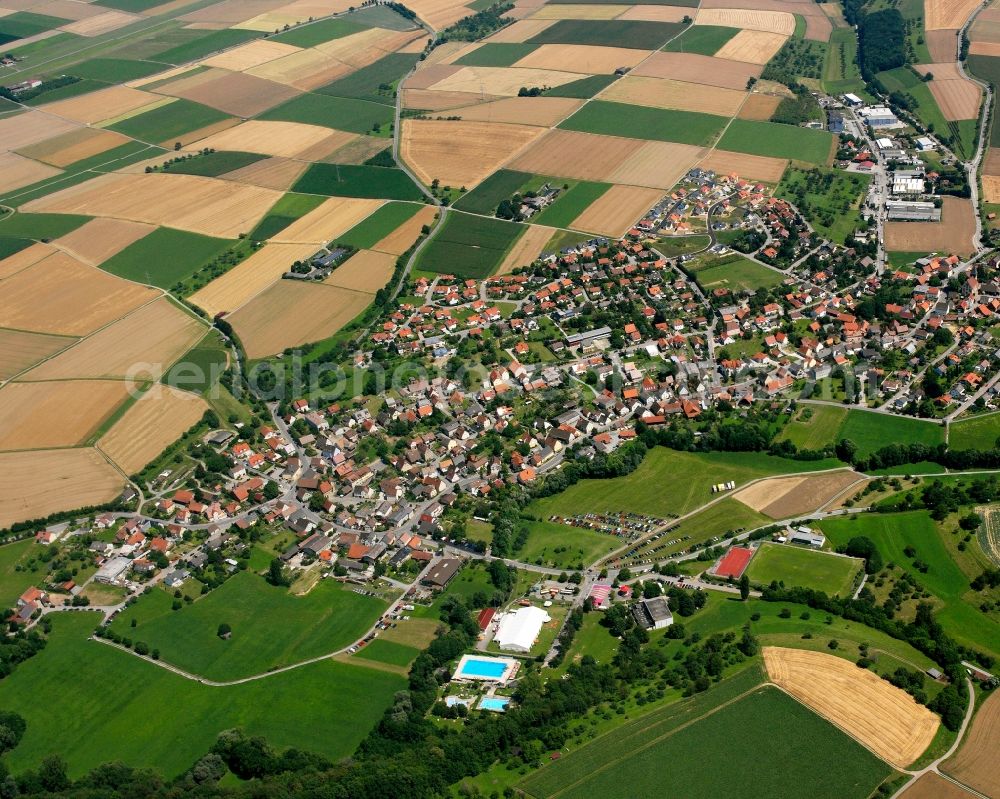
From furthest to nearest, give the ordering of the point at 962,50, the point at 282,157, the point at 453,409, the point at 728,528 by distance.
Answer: the point at 962,50 → the point at 282,157 → the point at 453,409 → the point at 728,528

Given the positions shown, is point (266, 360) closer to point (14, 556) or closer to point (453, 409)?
point (453, 409)

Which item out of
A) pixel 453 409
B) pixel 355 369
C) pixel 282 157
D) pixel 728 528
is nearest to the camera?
pixel 728 528

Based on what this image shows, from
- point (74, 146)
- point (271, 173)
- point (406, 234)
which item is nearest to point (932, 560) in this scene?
point (406, 234)

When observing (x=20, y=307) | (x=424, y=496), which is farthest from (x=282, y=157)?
(x=424, y=496)

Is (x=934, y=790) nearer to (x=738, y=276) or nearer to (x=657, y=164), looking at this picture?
(x=738, y=276)

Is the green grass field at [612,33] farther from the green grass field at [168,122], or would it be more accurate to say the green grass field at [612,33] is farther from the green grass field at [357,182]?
the green grass field at [168,122]

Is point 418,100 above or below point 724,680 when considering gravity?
above

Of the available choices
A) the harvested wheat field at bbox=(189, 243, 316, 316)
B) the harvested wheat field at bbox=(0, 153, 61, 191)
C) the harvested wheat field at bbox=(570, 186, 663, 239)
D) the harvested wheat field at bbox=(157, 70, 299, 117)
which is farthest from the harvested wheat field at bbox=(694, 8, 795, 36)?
the harvested wheat field at bbox=(0, 153, 61, 191)

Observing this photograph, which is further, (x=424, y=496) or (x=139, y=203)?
(x=139, y=203)
